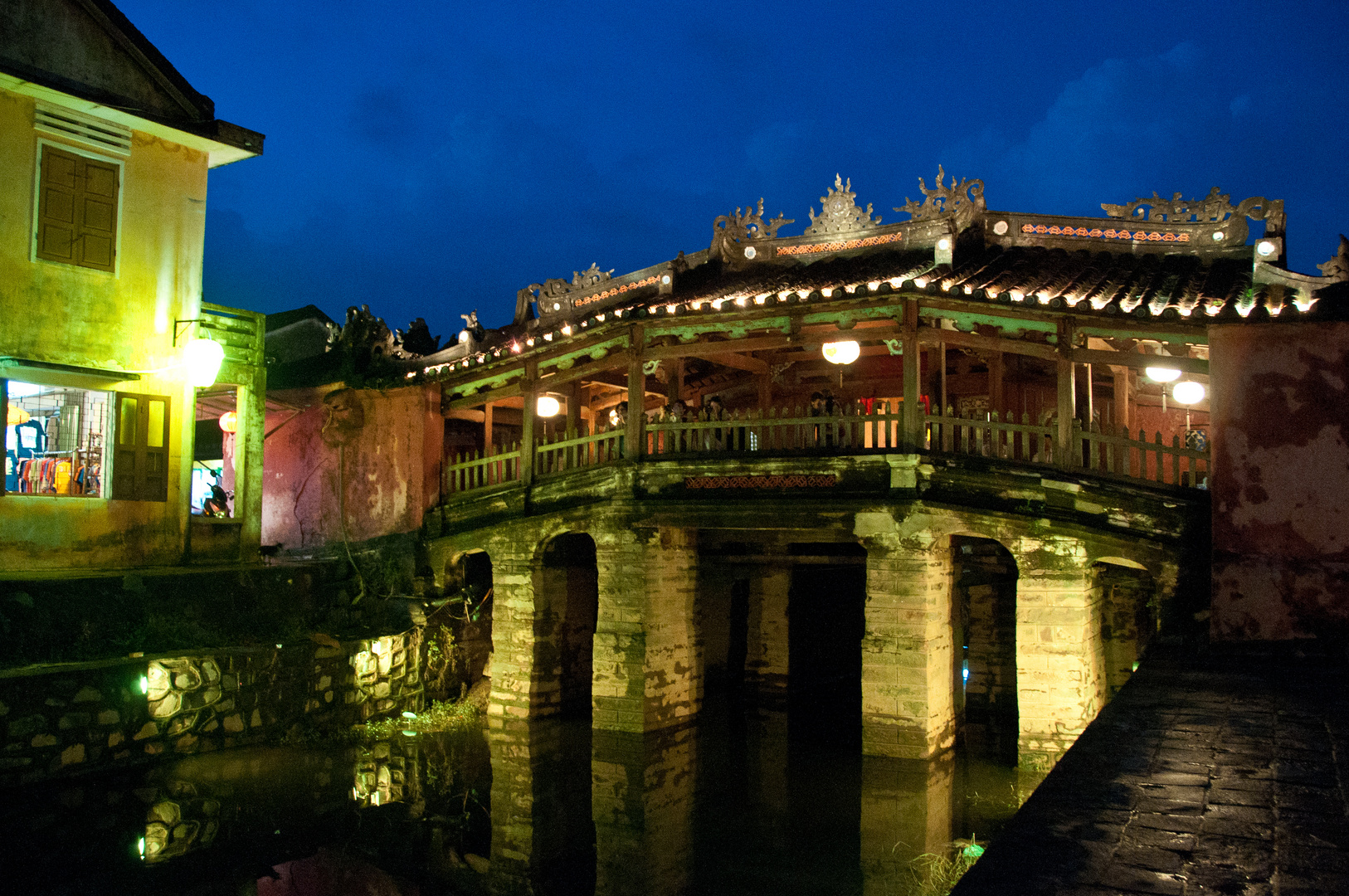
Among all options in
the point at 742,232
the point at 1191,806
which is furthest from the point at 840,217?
the point at 1191,806

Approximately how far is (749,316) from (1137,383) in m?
7.50

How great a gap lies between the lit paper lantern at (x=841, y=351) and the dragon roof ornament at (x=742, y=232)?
161 inches

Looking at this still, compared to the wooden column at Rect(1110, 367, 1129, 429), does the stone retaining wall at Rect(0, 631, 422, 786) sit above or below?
below

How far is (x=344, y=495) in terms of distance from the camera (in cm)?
1953

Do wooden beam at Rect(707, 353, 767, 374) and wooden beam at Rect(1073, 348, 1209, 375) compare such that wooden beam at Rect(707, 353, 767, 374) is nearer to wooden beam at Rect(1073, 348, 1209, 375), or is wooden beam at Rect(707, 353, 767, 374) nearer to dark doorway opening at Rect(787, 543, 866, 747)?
dark doorway opening at Rect(787, 543, 866, 747)

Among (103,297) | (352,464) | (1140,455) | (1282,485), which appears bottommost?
(1282,485)

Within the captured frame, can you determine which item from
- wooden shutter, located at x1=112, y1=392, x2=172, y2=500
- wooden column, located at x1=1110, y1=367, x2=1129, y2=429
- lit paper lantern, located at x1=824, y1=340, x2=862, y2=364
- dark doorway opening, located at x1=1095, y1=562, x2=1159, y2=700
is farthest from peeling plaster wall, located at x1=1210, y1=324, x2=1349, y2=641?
wooden shutter, located at x1=112, y1=392, x2=172, y2=500

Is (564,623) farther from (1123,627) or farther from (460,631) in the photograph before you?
(1123,627)

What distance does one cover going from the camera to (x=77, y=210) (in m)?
14.3

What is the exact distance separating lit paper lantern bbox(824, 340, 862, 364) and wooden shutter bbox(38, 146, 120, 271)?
1087cm

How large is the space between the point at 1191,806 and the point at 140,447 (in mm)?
14642

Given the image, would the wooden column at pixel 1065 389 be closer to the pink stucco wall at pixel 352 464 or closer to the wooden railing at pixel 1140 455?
the wooden railing at pixel 1140 455

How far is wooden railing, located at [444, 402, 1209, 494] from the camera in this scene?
12711 mm

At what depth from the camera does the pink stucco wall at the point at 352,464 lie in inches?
734
